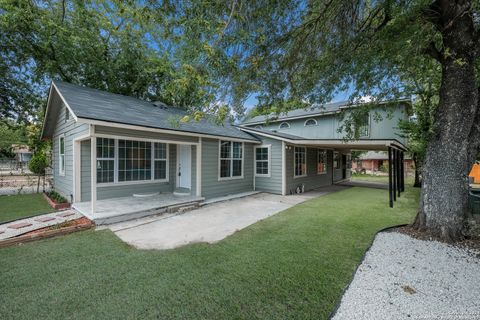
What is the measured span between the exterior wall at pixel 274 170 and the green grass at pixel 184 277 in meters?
5.20

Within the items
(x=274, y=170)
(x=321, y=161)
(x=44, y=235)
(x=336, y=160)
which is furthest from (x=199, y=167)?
(x=336, y=160)

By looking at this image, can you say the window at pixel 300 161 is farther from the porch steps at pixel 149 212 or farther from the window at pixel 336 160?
the porch steps at pixel 149 212

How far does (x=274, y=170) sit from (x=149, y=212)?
228 inches

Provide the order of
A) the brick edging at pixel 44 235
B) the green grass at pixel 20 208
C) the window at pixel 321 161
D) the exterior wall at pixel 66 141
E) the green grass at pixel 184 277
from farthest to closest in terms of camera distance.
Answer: the window at pixel 321 161
the exterior wall at pixel 66 141
the green grass at pixel 20 208
the brick edging at pixel 44 235
the green grass at pixel 184 277

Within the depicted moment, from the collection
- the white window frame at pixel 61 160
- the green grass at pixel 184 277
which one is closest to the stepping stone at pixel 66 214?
the green grass at pixel 184 277

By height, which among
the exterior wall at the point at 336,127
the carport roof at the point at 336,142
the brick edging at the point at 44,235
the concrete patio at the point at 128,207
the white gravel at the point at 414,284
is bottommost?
the white gravel at the point at 414,284

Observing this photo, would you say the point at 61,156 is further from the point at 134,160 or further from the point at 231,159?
the point at 231,159

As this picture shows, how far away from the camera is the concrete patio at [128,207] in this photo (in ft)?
17.3

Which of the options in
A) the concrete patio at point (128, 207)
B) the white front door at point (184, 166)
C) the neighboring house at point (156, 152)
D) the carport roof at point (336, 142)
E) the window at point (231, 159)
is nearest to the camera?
the concrete patio at point (128, 207)

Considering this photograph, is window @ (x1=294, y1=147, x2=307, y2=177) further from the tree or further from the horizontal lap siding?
the tree

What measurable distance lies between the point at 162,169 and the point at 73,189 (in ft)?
9.38

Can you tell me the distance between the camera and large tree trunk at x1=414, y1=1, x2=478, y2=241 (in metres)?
3.97

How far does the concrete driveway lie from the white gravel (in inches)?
103

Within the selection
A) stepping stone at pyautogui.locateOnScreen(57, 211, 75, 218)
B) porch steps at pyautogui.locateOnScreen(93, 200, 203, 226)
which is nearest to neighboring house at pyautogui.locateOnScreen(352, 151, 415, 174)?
porch steps at pyautogui.locateOnScreen(93, 200, 203, 226)
